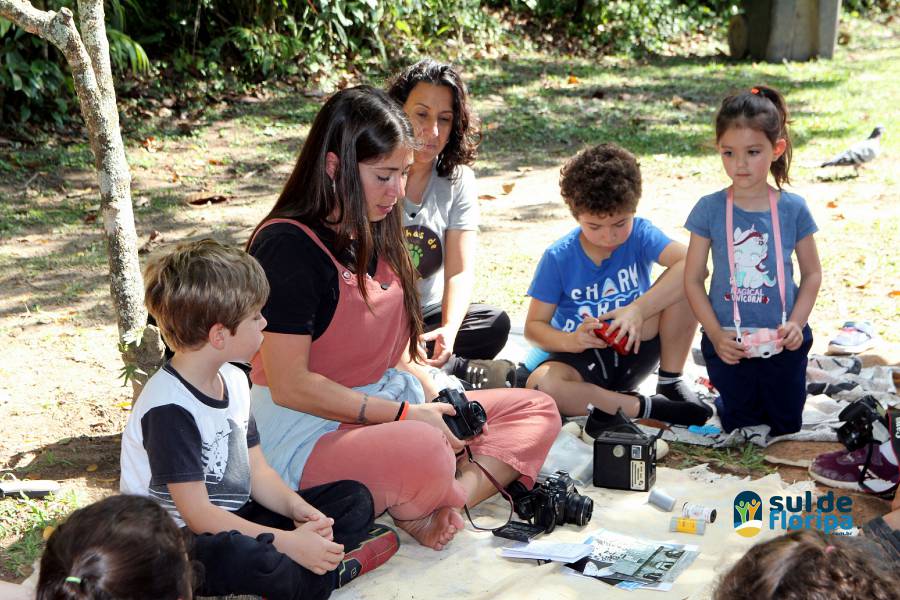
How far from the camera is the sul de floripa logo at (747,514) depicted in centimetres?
326

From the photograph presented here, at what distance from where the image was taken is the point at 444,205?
435cm

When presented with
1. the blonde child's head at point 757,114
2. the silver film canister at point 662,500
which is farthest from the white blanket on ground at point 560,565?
the blonde child's head at point 757,114

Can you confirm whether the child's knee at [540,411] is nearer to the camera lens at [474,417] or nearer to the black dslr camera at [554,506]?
the black dslr camera at [554,506]

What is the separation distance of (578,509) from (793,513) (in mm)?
728

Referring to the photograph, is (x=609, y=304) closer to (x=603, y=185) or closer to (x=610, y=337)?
(x=610, y=337)

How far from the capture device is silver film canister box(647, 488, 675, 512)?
3.44 meters

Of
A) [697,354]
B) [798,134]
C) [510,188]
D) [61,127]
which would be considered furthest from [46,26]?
[798,134]

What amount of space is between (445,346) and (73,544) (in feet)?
7.36

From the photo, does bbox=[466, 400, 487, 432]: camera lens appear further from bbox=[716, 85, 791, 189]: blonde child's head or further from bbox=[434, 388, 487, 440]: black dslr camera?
bbox=[716, 85, 791, 189]: blonde child's head

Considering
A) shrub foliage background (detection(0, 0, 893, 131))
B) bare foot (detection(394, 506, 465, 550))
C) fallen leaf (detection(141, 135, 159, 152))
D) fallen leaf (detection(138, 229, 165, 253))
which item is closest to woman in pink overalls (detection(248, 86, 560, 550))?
bare foot (detection(394, 506, 465, 550))

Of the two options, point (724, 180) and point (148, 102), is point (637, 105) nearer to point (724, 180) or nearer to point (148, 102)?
point (724, 180)

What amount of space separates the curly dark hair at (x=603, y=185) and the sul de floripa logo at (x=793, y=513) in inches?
49.1

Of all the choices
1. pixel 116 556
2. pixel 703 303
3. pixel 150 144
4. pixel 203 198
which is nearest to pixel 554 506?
pixel 703 303

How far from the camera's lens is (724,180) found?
25.0 feet
